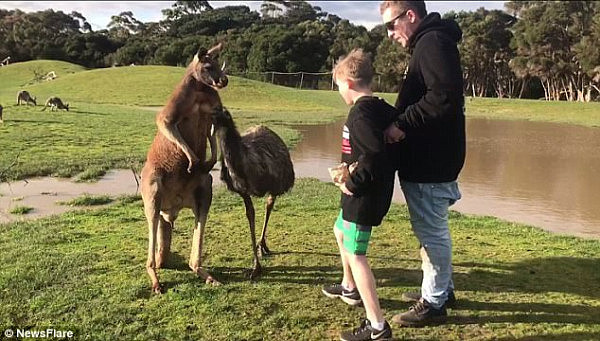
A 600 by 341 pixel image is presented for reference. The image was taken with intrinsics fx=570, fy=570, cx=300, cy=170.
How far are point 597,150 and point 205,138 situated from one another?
51.3ft

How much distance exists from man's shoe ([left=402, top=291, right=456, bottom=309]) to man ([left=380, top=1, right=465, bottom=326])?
291mm

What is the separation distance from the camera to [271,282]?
5230mm

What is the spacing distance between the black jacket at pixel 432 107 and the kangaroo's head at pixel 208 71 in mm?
1480

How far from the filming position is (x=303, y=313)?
453 cm

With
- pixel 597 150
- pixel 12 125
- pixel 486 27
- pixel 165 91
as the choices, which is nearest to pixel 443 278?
pixel 597 150

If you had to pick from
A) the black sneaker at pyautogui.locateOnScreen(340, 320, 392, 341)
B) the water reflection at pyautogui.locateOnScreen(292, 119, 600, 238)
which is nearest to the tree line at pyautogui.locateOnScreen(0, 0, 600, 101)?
the water reflection at pyautogui.locateOnScreen(292, 119, 600, 238)

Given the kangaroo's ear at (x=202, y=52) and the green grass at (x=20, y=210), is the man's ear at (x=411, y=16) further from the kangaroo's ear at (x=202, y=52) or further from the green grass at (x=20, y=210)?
the green grass at (x=20, y=210)

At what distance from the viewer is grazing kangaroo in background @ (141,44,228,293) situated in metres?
4.77

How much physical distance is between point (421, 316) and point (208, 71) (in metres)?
2.56

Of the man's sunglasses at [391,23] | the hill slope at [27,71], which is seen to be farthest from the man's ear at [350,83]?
the hill slope at [27,71]

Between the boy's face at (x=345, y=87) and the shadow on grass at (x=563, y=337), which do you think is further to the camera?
the shadow on grass at (x=563, y=337)

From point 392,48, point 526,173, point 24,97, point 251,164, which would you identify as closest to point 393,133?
point 251,164

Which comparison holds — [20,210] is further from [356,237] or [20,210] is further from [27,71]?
[27,71]

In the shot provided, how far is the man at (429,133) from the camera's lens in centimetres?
378
